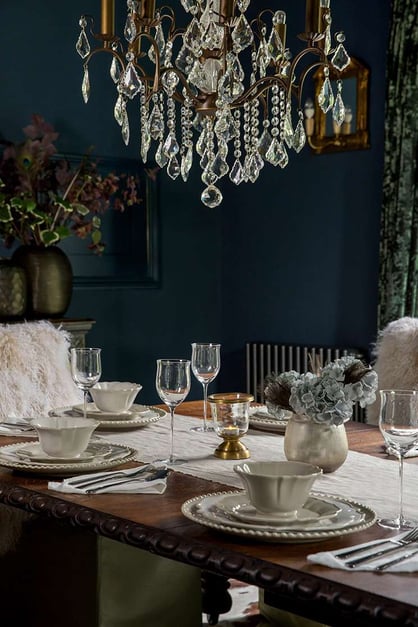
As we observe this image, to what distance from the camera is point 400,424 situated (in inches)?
62.2

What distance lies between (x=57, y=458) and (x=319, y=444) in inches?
21.3

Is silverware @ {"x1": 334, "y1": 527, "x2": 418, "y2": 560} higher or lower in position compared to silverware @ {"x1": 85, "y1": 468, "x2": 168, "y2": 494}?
higher

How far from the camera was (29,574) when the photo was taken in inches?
94.7

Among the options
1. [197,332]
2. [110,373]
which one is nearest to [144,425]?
[110,373]

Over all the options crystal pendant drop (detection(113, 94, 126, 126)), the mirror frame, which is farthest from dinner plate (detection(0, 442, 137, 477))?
the mirror frame

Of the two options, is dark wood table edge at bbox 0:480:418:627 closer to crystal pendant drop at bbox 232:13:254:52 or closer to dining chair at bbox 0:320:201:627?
dining chair at bbox 0:320:201:627

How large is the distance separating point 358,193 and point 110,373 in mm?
1596

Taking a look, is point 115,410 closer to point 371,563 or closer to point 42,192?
point 371,563

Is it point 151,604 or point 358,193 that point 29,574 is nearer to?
point 151,604

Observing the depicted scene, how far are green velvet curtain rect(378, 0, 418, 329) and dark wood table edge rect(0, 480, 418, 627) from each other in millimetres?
3039

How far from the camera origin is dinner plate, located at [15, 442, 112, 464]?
1.99 m

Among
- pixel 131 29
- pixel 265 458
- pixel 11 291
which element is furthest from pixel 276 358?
pixel 265 458

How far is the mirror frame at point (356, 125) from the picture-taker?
4805 mm

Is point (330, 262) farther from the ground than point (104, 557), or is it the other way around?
point (330, 262)
